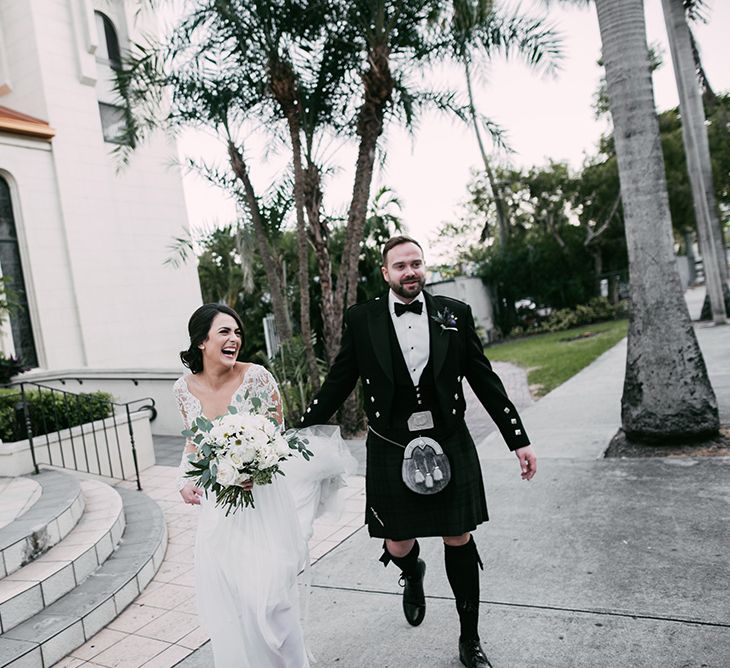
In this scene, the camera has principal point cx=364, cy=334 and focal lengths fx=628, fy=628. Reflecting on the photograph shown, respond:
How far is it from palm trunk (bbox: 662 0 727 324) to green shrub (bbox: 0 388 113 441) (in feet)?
45.7

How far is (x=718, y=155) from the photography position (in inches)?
909

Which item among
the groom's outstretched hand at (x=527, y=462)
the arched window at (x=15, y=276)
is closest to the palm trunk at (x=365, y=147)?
the groom's outstretched hand at (x=527, y=462)

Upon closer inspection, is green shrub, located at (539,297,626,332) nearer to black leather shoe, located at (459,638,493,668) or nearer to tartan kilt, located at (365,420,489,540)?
tartan kilt, located at (365,420,489,540)

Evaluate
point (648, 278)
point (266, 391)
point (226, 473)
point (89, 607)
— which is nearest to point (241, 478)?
point (226, 473)

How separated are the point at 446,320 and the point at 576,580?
72.2 inches

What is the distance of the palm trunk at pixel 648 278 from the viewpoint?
19.4 feet

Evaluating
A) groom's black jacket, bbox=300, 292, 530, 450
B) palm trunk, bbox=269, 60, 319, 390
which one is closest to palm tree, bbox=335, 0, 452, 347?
palm trunk, bbox=269, 60, 319, 390

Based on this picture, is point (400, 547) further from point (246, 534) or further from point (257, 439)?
point (257, 439)

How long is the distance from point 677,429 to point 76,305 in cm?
1305

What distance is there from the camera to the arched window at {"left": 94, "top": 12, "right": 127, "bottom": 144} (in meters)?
16.4

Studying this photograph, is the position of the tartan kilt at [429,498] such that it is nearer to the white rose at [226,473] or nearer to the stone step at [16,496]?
the white rose at [226,473]

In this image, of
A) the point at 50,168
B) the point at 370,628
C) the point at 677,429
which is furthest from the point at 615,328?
the point at 370,628

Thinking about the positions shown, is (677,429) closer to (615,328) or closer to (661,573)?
(661,573)

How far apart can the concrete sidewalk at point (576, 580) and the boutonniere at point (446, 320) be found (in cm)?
159
